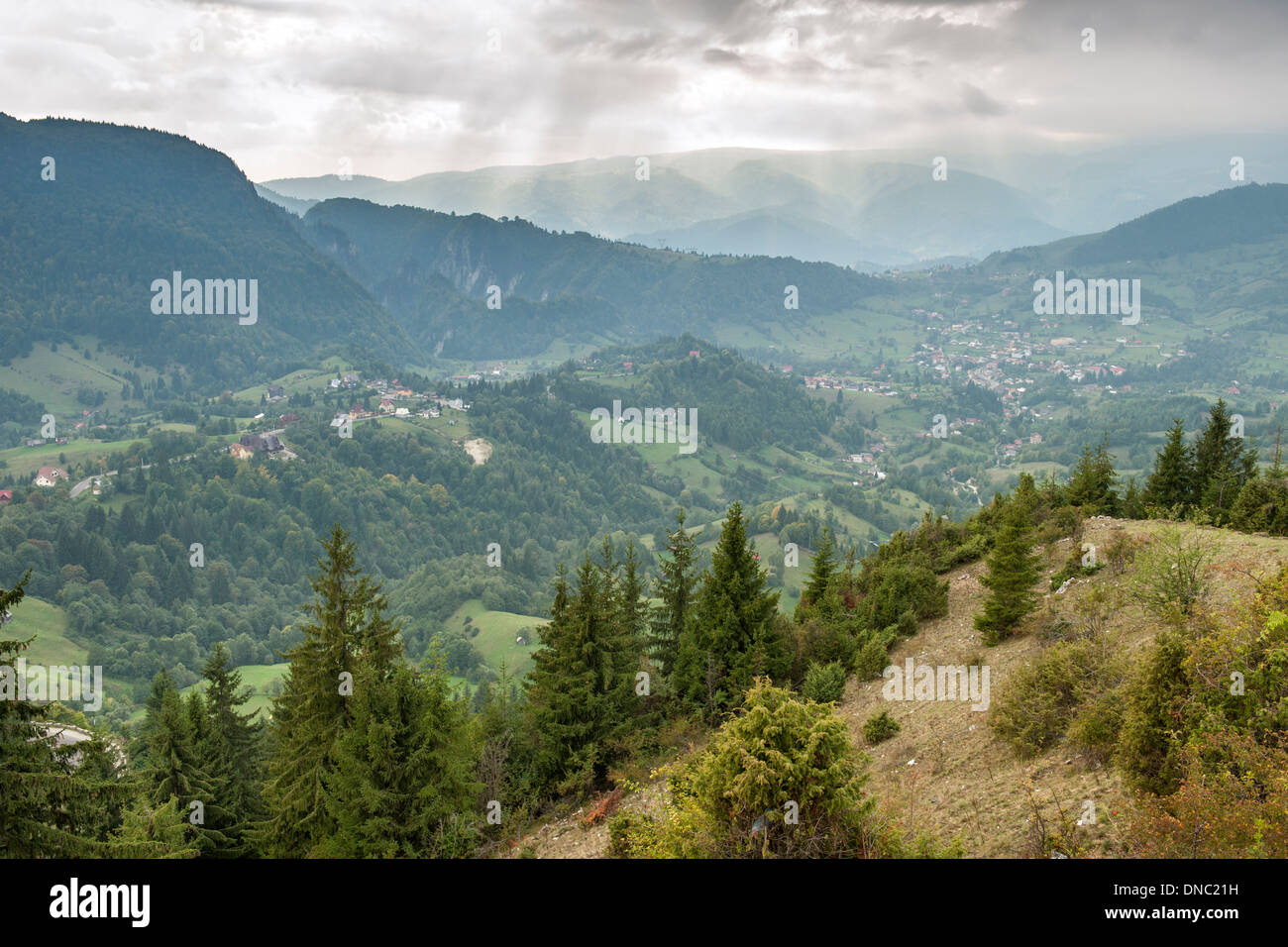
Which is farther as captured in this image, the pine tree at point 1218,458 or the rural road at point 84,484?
the rural road at point 84,484

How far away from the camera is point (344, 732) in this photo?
20.0m

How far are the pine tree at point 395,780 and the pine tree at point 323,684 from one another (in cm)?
160

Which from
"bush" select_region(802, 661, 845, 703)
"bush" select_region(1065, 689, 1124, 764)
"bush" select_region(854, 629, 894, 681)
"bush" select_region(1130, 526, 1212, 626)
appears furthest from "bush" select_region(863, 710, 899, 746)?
"bush" select_region(1130, 526, 1212, 626)

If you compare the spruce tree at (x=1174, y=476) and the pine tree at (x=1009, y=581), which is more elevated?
the spruce tree at (x=1174, y=476)

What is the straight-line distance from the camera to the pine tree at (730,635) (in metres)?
25.0

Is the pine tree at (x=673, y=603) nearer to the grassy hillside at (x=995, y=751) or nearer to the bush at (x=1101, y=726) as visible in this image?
the grassy hillside at (x=995, y=751)

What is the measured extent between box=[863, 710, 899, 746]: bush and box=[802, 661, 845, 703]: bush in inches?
131

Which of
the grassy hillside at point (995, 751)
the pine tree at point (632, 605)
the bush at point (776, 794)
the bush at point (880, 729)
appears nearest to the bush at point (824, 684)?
the grassy hillside at point (995, 751)

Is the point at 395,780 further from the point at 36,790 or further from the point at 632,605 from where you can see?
the point at 632,605

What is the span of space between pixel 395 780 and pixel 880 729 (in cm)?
1378
